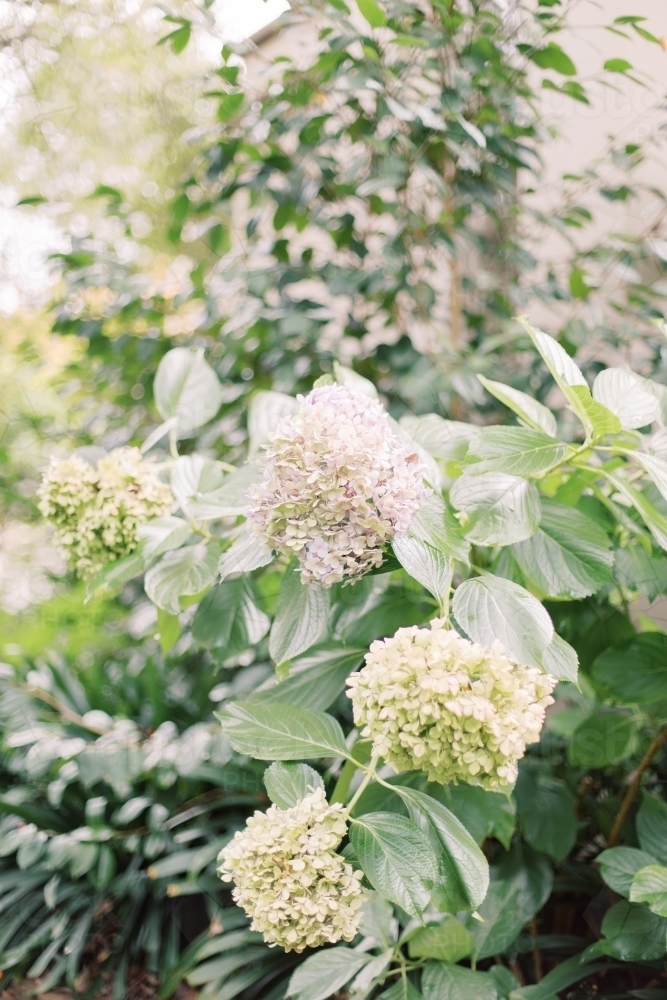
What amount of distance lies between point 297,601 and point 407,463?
159 millimetres

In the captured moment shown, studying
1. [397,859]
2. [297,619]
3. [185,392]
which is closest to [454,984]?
[397,859]

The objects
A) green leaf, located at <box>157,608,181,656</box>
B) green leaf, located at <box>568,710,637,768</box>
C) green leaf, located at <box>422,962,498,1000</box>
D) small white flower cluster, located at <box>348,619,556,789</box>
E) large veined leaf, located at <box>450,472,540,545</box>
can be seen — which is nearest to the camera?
small white flower cluster, located at <box>348,619,556,789</box>

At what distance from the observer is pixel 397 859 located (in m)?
0.46

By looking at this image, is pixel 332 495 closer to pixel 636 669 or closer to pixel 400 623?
pixel 400 623

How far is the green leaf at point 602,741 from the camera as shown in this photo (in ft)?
2.75

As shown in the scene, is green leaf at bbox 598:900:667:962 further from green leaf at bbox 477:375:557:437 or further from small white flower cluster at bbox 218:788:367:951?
green leaf at bbox 477:375:557:437

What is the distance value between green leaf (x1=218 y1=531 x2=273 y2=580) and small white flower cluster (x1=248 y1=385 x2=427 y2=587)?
0.19 feet

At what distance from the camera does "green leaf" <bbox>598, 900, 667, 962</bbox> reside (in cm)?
67

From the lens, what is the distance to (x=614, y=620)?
2.59 feet

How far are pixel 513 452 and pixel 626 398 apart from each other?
128 millimetres

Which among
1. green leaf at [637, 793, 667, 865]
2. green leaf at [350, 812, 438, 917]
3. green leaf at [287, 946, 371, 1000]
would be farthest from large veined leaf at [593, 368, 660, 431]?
green leaf at [287, 946, 371, 1000]

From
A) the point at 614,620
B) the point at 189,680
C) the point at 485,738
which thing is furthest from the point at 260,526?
the point at 189,680

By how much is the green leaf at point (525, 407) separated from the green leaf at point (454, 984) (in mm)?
516

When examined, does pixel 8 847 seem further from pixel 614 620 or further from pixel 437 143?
pixel 437 143
